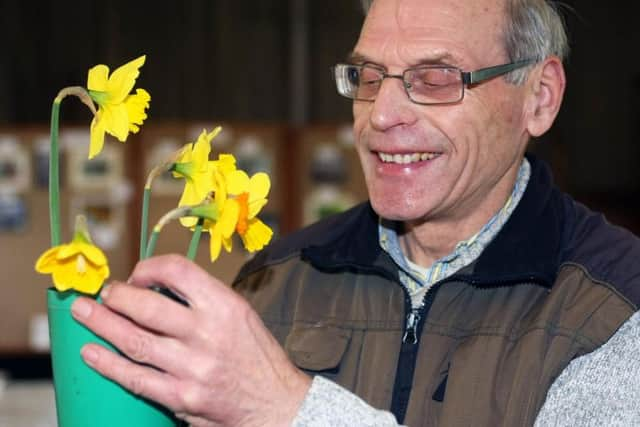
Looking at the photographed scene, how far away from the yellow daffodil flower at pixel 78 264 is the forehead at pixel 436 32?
734mm

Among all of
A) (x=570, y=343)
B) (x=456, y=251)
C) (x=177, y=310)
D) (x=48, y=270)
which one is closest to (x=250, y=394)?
(x=177, y=310)

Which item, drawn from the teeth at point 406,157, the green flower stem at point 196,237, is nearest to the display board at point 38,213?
the teeth at point 406,157

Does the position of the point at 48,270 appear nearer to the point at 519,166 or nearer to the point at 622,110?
the point at 519,166

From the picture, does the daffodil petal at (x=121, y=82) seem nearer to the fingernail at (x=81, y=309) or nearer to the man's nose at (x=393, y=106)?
the fingernail at (x=81, y=309)

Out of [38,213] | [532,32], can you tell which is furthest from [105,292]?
[38,213]

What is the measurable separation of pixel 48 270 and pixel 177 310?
14cm

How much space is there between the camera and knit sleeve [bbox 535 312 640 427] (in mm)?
1293

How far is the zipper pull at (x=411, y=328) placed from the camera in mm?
1556

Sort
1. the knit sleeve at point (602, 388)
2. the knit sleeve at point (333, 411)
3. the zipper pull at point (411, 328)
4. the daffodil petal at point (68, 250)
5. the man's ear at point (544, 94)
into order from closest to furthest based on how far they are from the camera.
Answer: the daffodil petal at point (68, 250)
the knit sleeve at point (333, 411)
the knit sleeve at point (602, 388)
the zipper pull at point (411, 328)
the man's ear at point (544, 94)

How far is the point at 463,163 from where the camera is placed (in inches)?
63.0

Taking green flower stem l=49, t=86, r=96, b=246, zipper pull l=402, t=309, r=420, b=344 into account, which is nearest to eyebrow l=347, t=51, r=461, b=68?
zipper pull l=402, t=309, r=420, b=344

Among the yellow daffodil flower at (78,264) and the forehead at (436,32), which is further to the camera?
the forehead at (436,32)

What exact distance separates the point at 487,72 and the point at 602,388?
0.54m

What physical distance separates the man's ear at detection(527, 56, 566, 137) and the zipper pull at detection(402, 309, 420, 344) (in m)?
0.39
